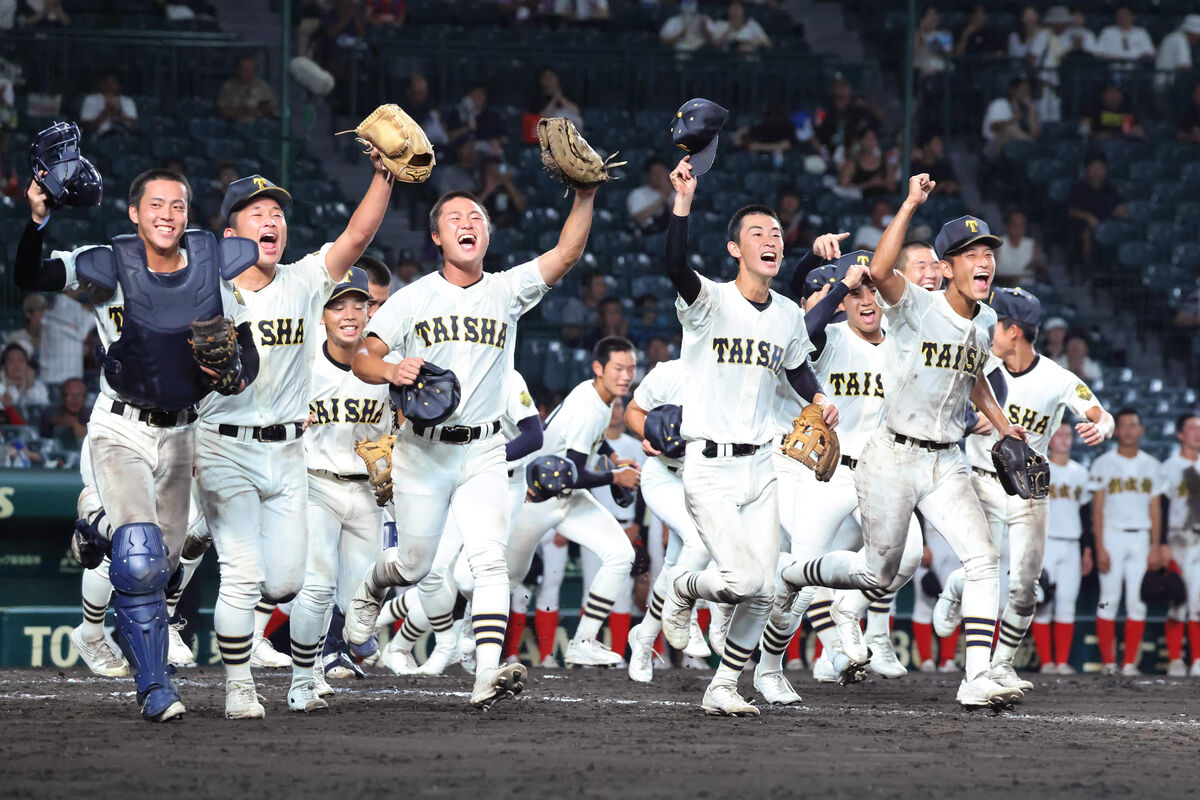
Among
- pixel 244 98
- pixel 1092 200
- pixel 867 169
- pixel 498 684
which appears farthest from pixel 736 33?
pixel 498 684

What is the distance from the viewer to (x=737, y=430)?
→ 7.53 metres

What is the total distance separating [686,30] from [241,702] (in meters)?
12.3

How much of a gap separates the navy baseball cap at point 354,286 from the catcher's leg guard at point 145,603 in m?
2.19

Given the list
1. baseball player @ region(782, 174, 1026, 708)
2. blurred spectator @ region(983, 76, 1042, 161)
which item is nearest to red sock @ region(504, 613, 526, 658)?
baseball player @ region(782, 174, 1026, 708)

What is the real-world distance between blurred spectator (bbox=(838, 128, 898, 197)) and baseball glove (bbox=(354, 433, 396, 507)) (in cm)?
958

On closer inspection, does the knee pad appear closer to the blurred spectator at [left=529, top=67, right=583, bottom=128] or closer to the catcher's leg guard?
the catcher's leg guard

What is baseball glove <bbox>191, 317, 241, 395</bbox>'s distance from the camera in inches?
252

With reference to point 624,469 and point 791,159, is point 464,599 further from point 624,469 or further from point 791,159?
point 791,159

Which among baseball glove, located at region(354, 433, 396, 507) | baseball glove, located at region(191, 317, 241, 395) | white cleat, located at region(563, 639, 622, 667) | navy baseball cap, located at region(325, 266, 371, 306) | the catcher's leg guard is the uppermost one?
navy baseball cap, located at region(325, 266, 371, 306)

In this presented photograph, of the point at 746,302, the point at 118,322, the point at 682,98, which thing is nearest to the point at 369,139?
the point at 118,322

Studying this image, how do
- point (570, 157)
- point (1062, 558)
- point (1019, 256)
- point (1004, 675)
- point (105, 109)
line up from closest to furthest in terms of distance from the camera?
point (570, 157)
point (1004, 675)
point (1062, 558)
point (105, 109)
point (1019, 256)

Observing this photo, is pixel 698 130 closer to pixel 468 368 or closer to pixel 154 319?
pixel 468 368

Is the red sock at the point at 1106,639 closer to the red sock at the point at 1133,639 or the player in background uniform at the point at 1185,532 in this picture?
the red sock at the point at 1133,639

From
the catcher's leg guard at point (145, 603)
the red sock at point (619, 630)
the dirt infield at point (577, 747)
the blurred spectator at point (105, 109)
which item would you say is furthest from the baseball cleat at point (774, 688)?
the blurred spectator at point (105, 109)
